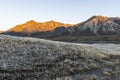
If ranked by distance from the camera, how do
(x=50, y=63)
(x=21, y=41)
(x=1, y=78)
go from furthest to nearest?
(x=21, y=41)
(x=50, y=63)
(x=1, y=78)

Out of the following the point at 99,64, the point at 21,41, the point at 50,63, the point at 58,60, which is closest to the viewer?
the point at 50,63

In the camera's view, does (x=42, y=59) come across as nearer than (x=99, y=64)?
Yes

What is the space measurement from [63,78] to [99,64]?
1181cm

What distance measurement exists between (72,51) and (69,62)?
6.80 m

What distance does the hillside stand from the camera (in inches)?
1148

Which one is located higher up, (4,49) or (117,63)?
(4,49)

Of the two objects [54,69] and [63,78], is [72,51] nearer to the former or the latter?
[54,69]

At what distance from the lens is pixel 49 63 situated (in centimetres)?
3384

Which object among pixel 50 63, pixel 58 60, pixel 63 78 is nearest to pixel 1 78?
pixel 63 78

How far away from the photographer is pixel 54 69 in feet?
103

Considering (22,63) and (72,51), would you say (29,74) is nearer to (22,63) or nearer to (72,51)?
(22,63)

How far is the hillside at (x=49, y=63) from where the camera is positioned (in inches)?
1148

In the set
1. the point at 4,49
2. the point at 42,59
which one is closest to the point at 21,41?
the point at 4,49

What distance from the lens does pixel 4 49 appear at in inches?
1510
